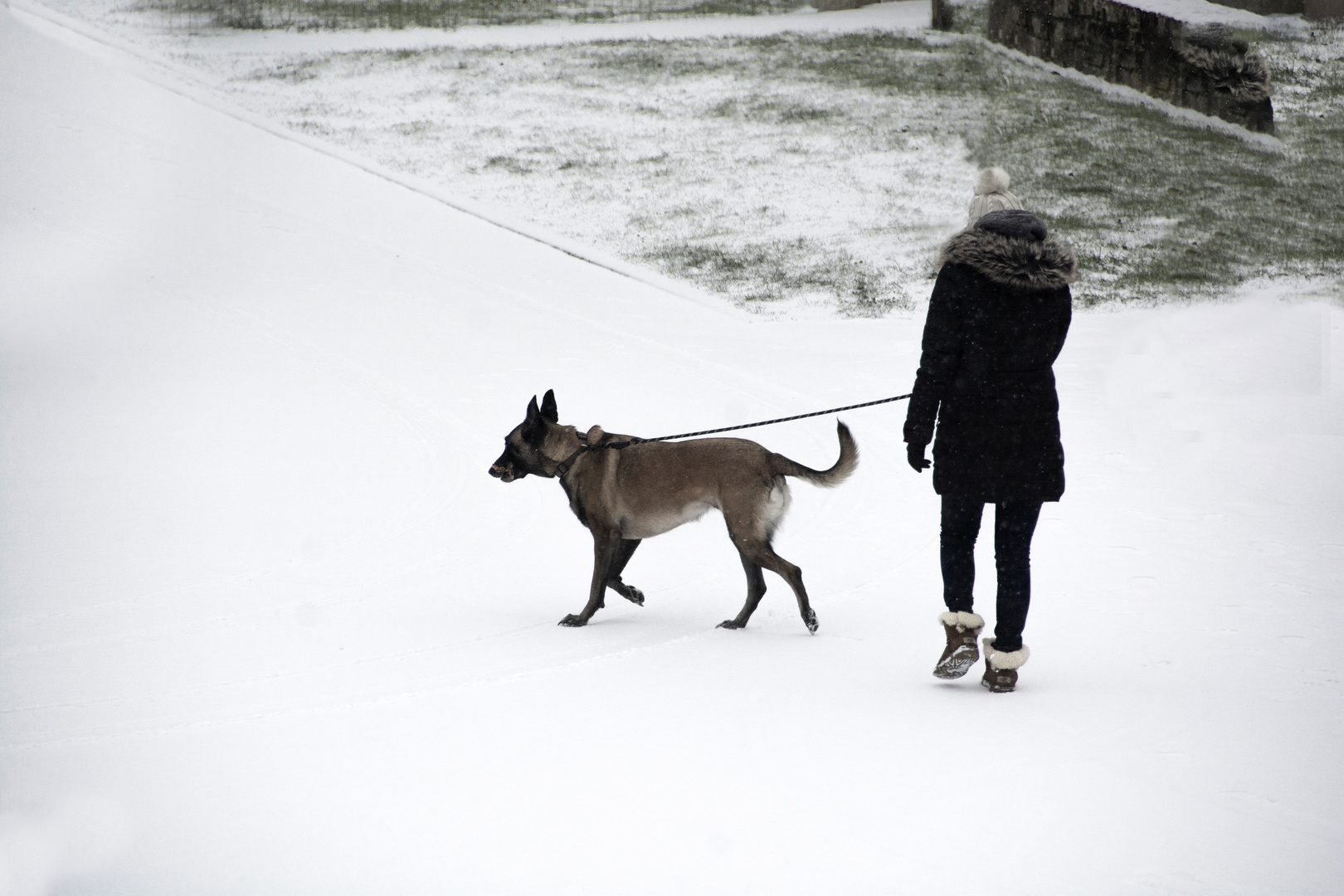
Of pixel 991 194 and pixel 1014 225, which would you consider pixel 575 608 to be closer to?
pixel 991 194

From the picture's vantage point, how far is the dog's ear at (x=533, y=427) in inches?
226

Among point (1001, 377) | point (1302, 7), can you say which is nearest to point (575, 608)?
point (1001, 377)

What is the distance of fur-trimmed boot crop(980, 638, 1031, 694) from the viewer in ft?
15.0

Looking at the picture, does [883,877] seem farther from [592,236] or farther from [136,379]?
[592,236]

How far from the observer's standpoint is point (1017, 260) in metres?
4.25

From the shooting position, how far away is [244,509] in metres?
7.89

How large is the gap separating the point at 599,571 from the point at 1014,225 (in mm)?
2572

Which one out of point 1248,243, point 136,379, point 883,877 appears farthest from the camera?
point 1248,243

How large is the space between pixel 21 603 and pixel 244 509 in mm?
1890

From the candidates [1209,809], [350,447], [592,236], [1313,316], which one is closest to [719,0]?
[592,236]

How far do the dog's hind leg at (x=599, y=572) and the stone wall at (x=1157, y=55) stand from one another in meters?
16.1

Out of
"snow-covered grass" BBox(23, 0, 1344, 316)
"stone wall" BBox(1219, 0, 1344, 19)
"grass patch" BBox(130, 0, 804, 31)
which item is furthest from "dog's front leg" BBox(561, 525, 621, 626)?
"grass patch" BBox(130, 0, 804, 31)

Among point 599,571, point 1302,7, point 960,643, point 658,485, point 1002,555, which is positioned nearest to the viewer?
point 1002,555

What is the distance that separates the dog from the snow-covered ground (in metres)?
0.34
